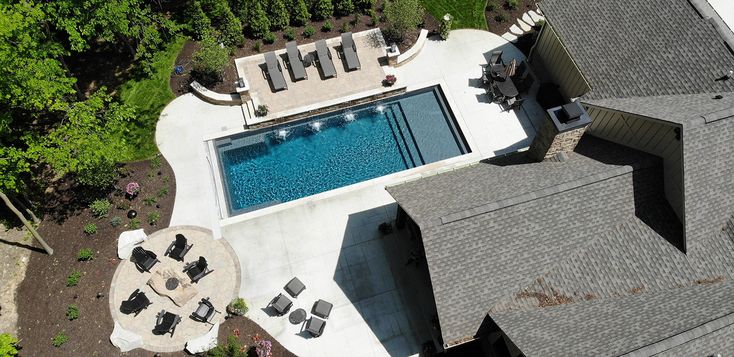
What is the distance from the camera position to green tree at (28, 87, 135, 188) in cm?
2031

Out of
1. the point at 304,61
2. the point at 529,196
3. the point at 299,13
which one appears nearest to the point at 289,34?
the point at 299,13

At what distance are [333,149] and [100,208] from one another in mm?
12789

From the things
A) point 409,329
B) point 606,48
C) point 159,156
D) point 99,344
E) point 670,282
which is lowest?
point 409,329

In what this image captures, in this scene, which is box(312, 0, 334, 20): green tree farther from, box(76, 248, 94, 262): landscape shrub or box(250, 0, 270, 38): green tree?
box(76, 248, 94, 262): landscape shrub

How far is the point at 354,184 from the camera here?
2462 cm

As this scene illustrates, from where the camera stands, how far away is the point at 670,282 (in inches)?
675

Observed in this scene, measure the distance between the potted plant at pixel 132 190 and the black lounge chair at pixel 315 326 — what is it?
39.0 ft

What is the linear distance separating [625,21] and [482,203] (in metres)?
14.8

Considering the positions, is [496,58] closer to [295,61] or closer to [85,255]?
[295,61]

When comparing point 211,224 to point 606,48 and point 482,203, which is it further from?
point 606,48

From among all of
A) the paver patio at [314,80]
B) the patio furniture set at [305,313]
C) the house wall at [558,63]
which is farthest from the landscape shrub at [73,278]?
the house wall at [558,63]

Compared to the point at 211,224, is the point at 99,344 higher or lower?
lower

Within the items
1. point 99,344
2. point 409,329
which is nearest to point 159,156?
point 99,344

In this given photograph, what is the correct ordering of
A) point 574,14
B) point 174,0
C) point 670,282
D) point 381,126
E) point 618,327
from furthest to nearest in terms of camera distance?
point 174,0 → point 381,126 → point 574,14 → point 670,282 → point 618,327
